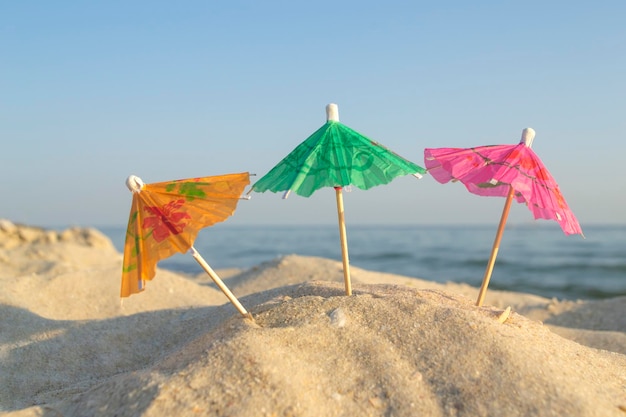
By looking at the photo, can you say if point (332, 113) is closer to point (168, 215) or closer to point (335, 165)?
point (335, 165)

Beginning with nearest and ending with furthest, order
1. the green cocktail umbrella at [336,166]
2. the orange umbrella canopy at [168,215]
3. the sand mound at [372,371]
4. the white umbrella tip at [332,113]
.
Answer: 1. the sand mound at [372,371]
2. the orange umbrella canopy at [168,215]
3. the green cocktail umbrella at [336,166]
4. the white umbrella tip at [332,113]

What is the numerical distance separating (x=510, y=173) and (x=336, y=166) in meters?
1.10

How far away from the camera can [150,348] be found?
421cm

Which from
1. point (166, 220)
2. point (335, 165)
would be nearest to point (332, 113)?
point (335, 165)

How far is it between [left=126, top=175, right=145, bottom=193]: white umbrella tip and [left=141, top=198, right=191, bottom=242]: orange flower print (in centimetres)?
15

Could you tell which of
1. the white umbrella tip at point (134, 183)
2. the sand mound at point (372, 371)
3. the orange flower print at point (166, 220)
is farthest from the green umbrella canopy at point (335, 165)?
the sand mound at point (372, 371)

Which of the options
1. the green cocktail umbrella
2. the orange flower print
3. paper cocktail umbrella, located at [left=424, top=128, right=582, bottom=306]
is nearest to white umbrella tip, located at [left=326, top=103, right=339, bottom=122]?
the green cocktail umbrella

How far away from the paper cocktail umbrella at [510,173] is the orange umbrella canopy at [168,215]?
137 cm

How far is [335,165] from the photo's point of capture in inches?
122

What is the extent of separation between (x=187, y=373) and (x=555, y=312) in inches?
257

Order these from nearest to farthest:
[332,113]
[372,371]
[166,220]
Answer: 1. [372,371]
2. [166,220]
3. [332,113]

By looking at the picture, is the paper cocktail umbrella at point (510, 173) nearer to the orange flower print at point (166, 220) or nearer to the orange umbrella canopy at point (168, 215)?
the orange umbrella canopy at point (168, 215)

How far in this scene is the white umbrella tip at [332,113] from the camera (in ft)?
11.3

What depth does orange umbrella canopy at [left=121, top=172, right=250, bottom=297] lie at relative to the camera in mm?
2910
